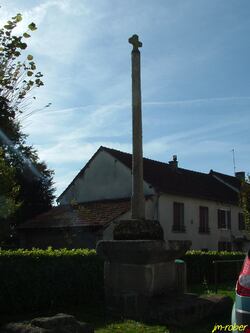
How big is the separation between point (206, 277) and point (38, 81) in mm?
14066

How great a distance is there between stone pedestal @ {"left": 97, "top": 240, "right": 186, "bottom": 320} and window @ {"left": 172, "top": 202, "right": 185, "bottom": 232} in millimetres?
21271

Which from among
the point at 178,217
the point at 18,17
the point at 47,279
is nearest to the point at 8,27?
the point at 18,17

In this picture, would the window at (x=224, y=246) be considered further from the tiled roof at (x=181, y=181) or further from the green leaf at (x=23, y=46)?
the green leaf at (x=23, y=46)

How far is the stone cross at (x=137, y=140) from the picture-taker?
909 centimetres

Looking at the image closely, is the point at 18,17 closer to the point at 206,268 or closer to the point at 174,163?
the point at 206,268

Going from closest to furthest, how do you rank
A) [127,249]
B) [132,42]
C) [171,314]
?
[171,314] → [127,249] → [132,42]

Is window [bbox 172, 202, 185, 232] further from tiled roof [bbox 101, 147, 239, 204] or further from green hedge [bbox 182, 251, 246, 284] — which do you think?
green hedge [bbox 182, 251, 246, 284]

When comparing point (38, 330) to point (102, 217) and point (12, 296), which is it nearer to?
point (12, 296)

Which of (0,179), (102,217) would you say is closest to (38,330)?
(0,179)

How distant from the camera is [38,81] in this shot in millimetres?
6883

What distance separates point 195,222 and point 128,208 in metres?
6.67

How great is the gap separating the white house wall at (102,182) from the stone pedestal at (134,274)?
20.0 m

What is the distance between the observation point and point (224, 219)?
35.4 meters

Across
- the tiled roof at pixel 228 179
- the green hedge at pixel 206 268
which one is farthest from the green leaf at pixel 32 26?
the tiled roof at pixel 228 179
